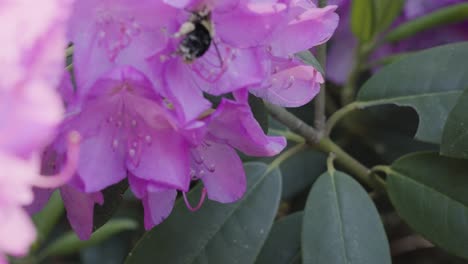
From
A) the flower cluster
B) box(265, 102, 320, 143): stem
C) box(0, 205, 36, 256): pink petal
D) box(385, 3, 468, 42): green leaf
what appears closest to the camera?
box(0, 205, 36, 256): pink petal

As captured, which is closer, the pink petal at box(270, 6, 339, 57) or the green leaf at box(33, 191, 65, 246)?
the pink petal at box(270, 6, 339, 57)

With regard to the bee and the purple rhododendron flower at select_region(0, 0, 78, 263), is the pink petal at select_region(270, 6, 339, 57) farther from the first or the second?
the purple rhododendron flower at select_region(0, 0, 78, 263)

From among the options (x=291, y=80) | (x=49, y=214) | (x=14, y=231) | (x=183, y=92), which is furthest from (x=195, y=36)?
(x=49, y=214)

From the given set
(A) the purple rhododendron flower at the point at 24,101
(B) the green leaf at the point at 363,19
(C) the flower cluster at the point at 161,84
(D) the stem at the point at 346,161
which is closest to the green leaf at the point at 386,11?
(B) the green leaf at the point at 363,19

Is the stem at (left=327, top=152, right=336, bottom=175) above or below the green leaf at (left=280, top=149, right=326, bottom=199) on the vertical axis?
above

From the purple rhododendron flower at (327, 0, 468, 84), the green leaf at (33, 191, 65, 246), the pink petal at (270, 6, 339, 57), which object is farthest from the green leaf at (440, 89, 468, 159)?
the green leaf at (33, 191, 65, 246)

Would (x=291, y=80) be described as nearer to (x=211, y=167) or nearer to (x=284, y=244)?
(x=211, y=167)

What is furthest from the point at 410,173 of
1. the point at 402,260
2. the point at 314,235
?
the point at 402,260
